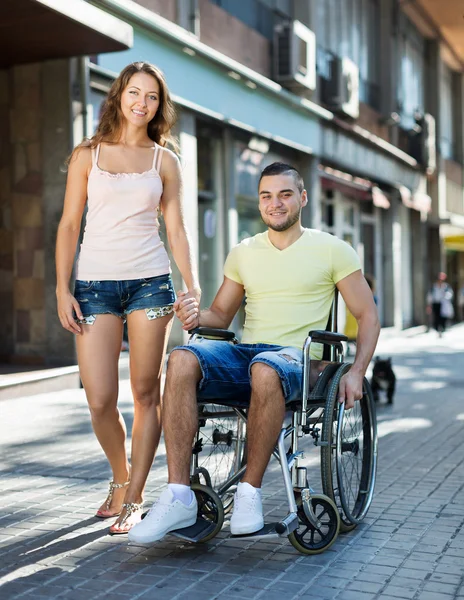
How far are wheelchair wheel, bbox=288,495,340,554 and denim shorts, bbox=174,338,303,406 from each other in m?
0.45

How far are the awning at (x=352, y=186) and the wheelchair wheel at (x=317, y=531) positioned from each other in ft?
47.9

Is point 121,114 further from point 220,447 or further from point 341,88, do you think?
point 341,88

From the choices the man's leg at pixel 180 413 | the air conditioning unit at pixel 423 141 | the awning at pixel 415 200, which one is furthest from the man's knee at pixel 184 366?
the air conditioning unit at pixel 423 141

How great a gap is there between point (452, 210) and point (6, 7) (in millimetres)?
27173

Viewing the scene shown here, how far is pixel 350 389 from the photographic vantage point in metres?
4.23

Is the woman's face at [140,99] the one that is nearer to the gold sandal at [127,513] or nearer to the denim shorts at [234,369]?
the denim shorts at [234,369]

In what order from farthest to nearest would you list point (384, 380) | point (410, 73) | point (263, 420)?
point (410, 73) < point (384, 380) < point (263, 420)

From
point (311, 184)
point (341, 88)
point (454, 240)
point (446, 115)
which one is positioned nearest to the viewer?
point (311, 184)

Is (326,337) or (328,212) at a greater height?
(328,212)

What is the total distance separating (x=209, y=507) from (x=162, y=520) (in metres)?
0.35

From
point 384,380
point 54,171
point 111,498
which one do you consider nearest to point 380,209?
point 54,171

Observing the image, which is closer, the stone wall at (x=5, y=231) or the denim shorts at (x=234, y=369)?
the denim shorts at (x=234, y=369)

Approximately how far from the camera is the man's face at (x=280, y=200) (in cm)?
451

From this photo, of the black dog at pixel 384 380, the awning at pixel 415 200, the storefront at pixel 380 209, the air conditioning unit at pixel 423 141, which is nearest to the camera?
the black dog at pixel 384 380
